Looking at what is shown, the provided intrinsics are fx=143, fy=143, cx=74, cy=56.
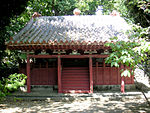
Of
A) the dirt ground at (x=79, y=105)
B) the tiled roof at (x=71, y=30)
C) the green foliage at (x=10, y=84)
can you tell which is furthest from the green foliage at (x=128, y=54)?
the tiled roof at (x=71, y=30)

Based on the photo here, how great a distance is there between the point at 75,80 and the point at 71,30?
2764mm

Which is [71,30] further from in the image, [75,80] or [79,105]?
[79,105]

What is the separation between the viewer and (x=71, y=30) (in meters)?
7.99

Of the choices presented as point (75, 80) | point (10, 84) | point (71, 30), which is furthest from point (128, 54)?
point (71, 30)

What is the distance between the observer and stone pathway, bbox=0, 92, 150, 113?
5.26 m

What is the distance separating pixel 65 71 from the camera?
8.00m

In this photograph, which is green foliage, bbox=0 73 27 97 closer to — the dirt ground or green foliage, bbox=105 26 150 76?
green foliage, bbox=105 26 150 76

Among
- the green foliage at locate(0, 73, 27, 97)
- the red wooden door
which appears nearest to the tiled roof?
the red wooden door

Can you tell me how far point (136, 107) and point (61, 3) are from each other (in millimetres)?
13958

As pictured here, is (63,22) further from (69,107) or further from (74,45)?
(69,107)

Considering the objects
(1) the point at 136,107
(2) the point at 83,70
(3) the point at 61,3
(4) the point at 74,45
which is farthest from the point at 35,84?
(3) the point at 61,3

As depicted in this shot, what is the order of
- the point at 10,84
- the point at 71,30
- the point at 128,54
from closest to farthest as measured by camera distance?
the point at 10,84 → the point at 128,54 → the point at 71,30

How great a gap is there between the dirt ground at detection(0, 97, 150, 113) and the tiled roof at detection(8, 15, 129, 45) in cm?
263

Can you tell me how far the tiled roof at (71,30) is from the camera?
671cm
